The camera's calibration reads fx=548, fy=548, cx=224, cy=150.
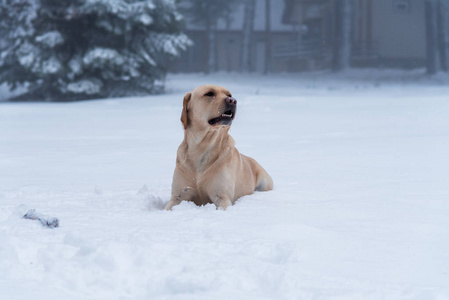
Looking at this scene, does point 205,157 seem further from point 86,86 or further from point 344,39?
point 344,39

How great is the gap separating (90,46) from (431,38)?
940 inches

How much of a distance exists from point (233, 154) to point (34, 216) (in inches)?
70.5

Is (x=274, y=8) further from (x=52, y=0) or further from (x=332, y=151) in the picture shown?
(x=332, y=151)

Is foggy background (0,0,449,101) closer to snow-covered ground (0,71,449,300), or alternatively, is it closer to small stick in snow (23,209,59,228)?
snow-covered ground (0,71,449,300)

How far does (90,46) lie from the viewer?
20.5 metres

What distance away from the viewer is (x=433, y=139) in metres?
9.68

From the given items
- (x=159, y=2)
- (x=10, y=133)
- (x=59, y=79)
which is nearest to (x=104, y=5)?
(x=159, y=2)

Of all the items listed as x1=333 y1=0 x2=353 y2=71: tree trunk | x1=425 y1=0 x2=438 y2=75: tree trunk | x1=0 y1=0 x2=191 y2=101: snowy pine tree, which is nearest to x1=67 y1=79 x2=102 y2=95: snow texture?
x1=0 y1=0 x2=191 y2=101: snowy pine tree

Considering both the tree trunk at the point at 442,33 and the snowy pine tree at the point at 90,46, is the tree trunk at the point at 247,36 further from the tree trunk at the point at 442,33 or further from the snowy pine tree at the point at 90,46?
the snowy pine tree at the point at 90,46

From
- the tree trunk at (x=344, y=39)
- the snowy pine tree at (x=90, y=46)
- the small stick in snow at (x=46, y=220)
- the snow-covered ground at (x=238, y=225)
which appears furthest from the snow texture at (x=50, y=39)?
the tree trunk at (x=344, y=39)

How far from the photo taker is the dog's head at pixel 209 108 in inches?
177

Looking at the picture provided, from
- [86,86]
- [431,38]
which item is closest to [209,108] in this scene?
[86,86]

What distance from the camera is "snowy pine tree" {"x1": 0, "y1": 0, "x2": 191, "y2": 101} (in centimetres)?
1975

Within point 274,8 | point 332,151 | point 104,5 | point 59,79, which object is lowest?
point 332,151
